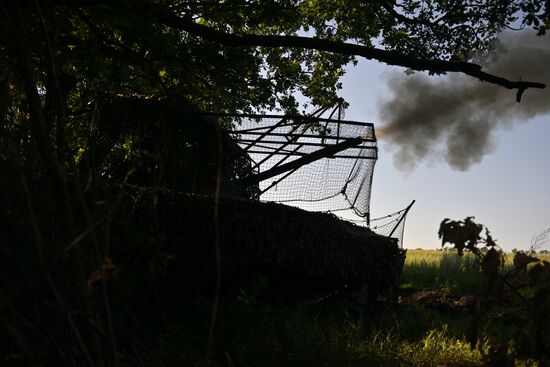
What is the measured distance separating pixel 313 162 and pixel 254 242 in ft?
15.0

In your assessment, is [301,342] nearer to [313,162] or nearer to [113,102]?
[113,102]

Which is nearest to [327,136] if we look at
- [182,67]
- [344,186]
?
[344,186]

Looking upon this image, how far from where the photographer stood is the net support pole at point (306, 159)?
10758 mm

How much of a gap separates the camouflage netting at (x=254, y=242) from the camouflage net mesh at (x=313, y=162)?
2.80m

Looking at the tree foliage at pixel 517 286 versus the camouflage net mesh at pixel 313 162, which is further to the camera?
the camouflage net mesh at pixel 313 162

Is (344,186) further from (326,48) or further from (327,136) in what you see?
(326,48)

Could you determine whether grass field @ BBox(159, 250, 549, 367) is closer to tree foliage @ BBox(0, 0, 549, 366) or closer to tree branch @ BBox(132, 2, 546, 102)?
tree foliage @ BBox(0, 0, 549, 366)

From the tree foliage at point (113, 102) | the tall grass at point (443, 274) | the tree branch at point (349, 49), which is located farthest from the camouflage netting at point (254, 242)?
the tall grass at point (443, 274)

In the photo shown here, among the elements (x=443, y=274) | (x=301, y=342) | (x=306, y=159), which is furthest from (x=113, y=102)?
(x=443, y=274)

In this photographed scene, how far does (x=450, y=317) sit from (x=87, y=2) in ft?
23.7

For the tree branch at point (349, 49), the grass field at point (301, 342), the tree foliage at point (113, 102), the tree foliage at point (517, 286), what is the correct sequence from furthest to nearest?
the tree branch at point (349, 49)
the grass field at point (301, 342)
the tree foliage at point (517, 286)
the tree foliage at point (113, 102)

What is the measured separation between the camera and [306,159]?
1118 centimetres

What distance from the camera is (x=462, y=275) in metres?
14.7

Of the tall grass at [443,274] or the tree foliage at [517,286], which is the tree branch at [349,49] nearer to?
the tree foliage at [517,286]
